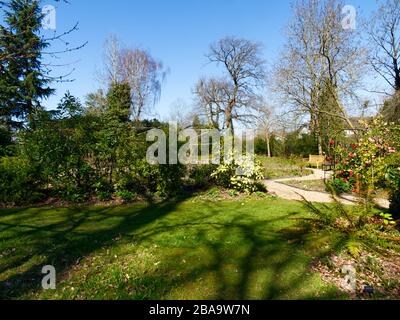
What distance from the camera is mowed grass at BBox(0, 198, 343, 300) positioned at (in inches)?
124

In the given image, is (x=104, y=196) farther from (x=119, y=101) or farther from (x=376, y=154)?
(x=119, y=101)

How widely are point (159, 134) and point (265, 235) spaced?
4.97m

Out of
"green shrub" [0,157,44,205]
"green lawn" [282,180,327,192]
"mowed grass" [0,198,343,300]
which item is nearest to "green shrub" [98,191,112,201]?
"mowed grass" [0,198,343,300]

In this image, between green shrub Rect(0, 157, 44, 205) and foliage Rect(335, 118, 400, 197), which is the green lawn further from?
green shrub Rect(0, 157, 44, 205)

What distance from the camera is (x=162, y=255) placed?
4090mm

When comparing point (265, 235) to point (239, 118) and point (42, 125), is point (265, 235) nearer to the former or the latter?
point (42, 125)

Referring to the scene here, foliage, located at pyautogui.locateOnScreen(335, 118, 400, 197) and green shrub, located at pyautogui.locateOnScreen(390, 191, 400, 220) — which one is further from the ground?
foliage, located at pyautogui.locateOnScreen(335, 118, 400, 197)

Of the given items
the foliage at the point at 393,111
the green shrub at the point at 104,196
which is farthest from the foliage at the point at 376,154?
the foliage at the point at 393,111

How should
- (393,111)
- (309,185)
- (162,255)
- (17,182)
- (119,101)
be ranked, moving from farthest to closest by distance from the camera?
(119,101) → (393,111) → (309,185) → (17,182) → (162,255)

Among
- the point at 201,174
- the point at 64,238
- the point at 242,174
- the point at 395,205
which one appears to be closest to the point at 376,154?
the point at 395,205

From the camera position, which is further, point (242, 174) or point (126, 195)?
point (242, 174)
